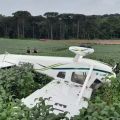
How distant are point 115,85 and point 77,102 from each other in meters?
1.84

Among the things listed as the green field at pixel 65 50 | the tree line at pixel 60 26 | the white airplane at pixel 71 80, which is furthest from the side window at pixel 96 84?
the tree line at pixel 60 26

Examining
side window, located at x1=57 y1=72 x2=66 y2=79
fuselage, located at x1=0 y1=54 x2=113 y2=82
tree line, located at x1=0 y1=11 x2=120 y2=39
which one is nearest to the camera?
fuselage, located at x1=0 y1=54 x2=113 y2=82

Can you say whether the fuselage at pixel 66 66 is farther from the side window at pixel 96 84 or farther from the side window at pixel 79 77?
the side window at pixel 96 84

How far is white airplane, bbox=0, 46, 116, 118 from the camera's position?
24.0 feet

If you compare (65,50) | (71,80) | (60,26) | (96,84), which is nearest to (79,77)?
(71,80)

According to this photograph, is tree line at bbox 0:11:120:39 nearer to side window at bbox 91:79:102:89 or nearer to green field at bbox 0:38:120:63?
green field at bbox 0:38:120:63

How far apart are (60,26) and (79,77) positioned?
2623cm

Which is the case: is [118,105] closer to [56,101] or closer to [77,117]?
[77,117]

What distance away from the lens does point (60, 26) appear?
35.0 meters

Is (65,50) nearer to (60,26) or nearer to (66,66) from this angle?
(66,66)

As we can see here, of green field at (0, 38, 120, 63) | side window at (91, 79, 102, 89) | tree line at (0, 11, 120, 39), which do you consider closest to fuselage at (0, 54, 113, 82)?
side window at (91, 79, 102, 89)

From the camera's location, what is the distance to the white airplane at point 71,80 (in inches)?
287

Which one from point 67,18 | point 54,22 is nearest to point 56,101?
point 67,18

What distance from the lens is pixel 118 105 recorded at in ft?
11.2
